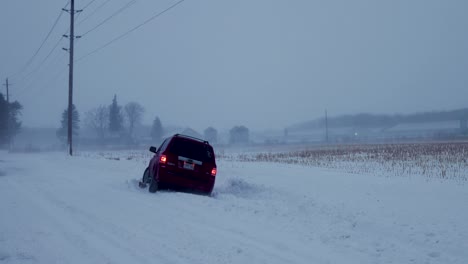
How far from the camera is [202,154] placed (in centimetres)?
1394

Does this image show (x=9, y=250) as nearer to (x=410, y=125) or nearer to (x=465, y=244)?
(x=465, y=244)

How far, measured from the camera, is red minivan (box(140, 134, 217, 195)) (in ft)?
43.8

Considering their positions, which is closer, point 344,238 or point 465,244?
point 465,244

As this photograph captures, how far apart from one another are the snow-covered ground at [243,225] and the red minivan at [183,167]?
1.43ft

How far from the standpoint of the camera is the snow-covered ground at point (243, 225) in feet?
22.6

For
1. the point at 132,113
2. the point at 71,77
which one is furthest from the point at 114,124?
the point at 71,77

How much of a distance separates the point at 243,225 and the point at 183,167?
4870mm

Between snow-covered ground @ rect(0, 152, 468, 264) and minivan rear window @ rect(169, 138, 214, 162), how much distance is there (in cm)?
132

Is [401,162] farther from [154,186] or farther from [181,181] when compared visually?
[154,186]

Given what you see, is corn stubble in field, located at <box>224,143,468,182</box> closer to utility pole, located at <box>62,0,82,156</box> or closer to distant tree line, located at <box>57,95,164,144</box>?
utility pole, located at <box>62,0,82,156</box>

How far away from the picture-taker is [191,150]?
13836 mm

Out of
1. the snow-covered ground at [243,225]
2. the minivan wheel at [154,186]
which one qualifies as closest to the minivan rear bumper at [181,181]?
the minivan wheel at [154,186]

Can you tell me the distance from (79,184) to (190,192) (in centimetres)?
473

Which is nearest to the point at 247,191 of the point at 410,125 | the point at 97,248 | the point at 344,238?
the point at 344,238
